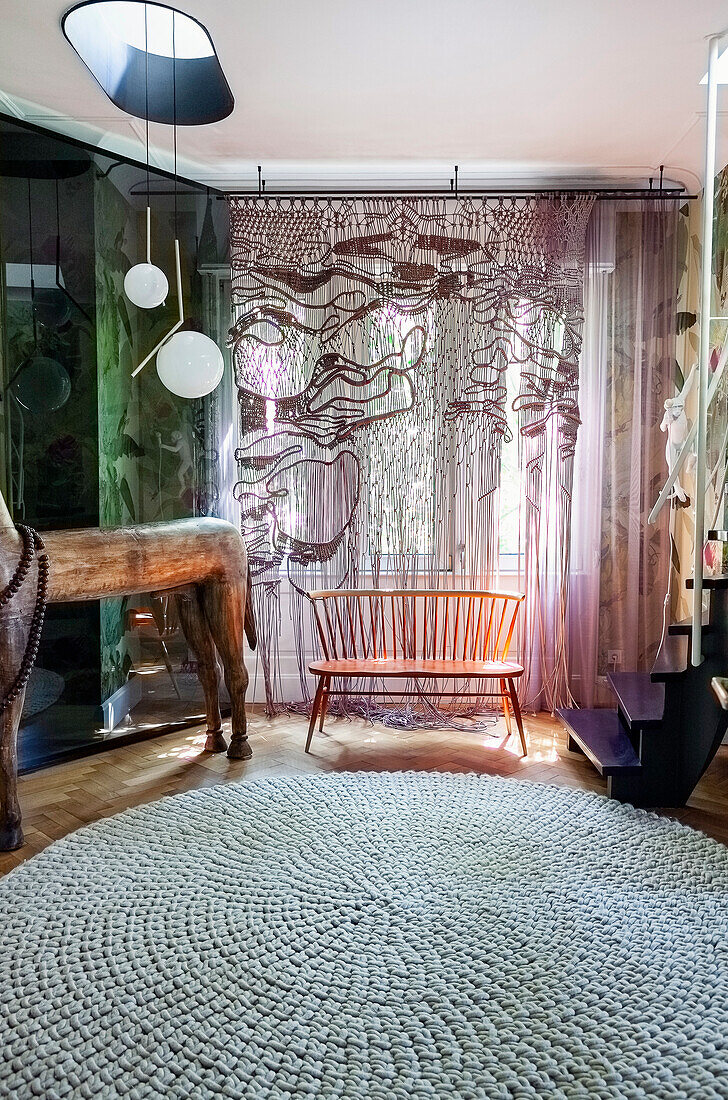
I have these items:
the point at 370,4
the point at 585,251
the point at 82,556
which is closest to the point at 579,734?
the point at 82,556

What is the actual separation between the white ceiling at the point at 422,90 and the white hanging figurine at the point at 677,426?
113 cm

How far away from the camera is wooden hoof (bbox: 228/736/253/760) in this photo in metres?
3.75

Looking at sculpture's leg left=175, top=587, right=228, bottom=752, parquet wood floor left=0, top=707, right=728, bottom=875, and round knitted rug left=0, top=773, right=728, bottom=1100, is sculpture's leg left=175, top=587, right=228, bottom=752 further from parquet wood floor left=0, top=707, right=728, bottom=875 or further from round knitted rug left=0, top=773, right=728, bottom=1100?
round knitted rug left=0, top=773, right=728, bottom=1100

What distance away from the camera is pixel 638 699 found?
341cm

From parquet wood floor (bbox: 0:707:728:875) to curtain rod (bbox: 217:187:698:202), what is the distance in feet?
9.02

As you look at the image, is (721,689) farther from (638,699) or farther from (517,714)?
(517,714)

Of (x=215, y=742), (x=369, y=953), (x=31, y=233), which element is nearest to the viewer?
(x=369, y=953)

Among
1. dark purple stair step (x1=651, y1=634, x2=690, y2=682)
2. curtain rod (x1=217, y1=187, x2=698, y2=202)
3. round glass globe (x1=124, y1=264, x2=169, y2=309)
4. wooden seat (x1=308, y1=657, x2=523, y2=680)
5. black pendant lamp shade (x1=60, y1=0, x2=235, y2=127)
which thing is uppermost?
black pendant lamp shade (x1=60, y1=0, x2=235, y2=127)

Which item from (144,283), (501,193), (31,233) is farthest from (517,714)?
(31,233)

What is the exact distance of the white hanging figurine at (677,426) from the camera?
3963mm

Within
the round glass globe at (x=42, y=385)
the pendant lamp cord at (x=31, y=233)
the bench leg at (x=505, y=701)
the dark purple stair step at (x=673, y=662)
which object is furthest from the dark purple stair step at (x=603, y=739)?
the pendant lamp cord at (x=31, y=233)

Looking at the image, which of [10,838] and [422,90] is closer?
[10,838]

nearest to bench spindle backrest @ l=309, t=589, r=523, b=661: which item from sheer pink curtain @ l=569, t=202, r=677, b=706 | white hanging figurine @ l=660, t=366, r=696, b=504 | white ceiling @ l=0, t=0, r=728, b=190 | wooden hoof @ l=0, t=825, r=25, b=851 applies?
sheer pink curtain @ l=569, t=202, r=677, b=706

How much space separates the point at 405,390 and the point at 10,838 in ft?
9.31
